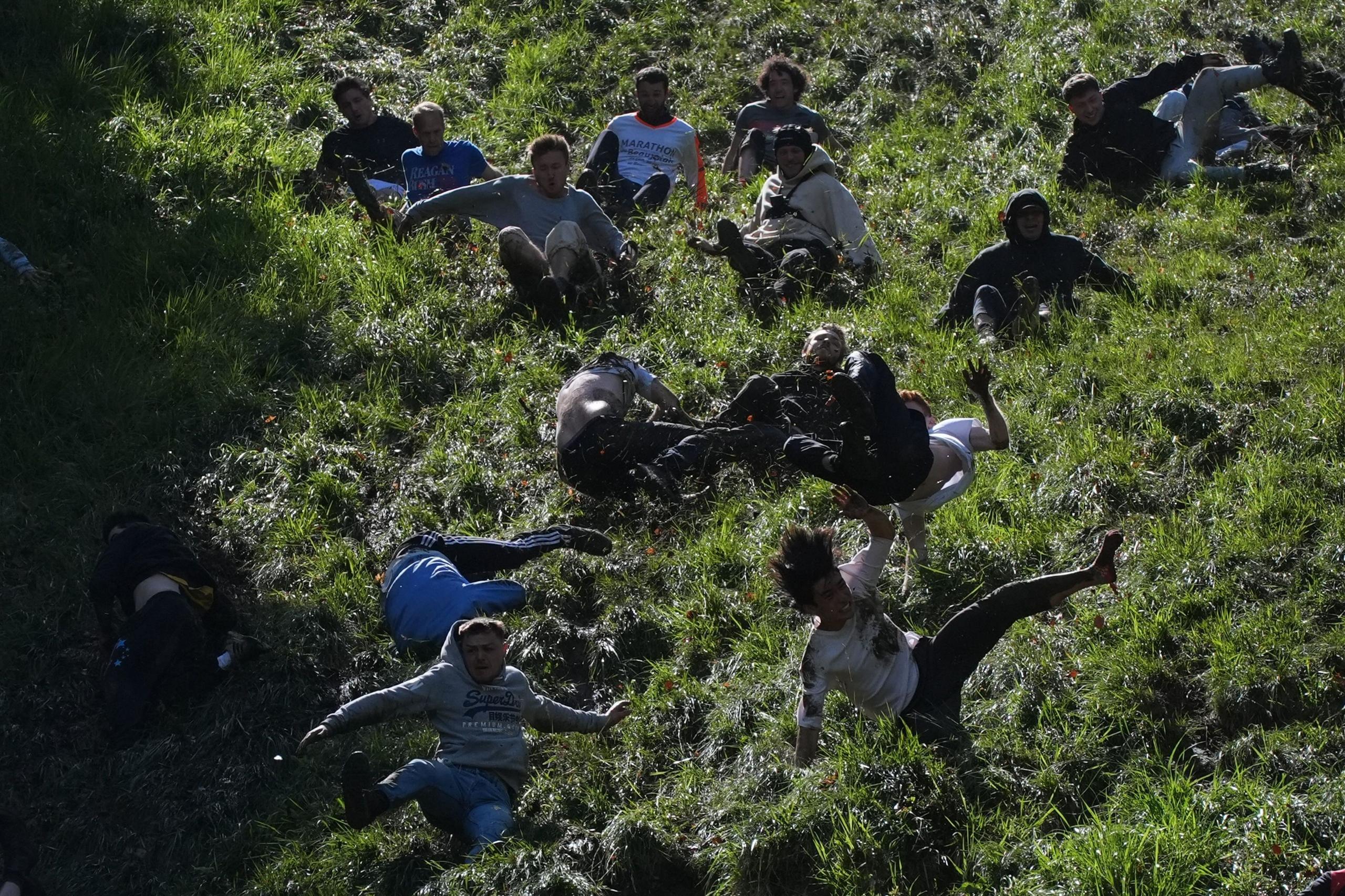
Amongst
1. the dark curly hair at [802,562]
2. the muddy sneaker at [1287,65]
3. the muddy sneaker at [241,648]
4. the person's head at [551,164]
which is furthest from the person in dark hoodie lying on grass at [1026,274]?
the muddy sneaker at [241,648]

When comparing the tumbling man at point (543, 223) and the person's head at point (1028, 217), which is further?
the tumbling man at point (543, 223)

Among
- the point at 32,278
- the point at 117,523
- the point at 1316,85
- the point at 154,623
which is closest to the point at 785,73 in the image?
the point at 1316,85

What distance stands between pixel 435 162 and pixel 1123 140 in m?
5.47

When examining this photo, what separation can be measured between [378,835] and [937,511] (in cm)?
320

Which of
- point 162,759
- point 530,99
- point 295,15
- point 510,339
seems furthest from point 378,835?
point 295,15

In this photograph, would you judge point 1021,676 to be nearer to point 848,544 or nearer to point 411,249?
point 848,544

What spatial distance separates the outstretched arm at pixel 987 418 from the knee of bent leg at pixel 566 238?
399 centimetres

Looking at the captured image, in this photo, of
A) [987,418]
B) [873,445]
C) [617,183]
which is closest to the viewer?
[873,445]

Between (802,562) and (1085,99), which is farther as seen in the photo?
(1085,99)

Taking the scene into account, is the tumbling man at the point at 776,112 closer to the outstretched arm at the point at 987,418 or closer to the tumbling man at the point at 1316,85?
the tumbling man at the point at 1316,85

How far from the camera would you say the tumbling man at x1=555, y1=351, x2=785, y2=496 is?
26.2ft

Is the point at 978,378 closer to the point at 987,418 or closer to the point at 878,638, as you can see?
the point at 987,418

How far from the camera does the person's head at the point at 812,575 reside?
17.6 ft

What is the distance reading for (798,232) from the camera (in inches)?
390
